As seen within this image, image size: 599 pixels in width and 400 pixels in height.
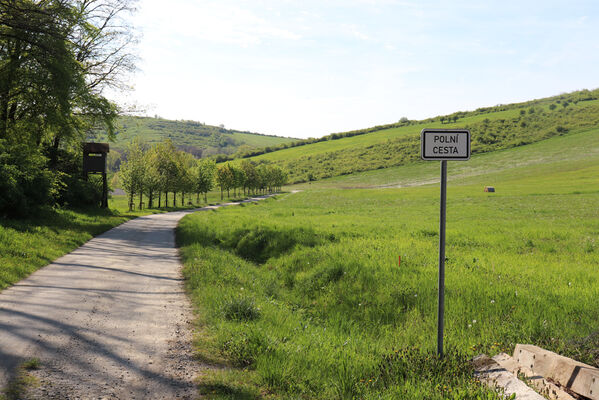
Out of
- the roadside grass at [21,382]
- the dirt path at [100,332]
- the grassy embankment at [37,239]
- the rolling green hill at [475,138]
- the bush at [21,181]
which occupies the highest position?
the rolling green hill at [475,138]

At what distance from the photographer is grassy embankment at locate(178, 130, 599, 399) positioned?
15.3 ft

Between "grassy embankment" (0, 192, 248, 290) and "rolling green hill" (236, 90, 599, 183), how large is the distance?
318 ft

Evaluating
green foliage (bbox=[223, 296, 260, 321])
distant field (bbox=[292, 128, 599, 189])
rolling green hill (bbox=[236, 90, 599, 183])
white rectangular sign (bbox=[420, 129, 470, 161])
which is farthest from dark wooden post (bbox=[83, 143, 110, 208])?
rolling green hill (bbox=[236, 90, 599, 183])

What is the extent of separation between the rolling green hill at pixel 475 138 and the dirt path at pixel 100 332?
341ft

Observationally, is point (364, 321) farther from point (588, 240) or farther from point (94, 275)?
point (588, 240)

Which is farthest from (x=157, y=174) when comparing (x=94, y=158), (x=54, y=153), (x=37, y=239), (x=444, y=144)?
(x=444, y=144)

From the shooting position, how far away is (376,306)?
841 centimetres

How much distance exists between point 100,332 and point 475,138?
120 m

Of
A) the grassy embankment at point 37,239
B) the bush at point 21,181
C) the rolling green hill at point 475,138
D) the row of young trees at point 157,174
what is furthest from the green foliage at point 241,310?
the rolling green hill at point 475,138

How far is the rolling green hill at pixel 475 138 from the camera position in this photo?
349 ft

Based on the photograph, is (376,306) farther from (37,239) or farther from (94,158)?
(94,158)

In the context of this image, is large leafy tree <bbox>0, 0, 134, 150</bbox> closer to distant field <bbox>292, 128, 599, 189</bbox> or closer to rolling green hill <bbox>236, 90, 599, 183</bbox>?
distant field <bbox>292, 128, 599, 189</bbox>

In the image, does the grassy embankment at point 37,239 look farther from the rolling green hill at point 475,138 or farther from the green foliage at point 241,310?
the rolling green hill at point 475,138

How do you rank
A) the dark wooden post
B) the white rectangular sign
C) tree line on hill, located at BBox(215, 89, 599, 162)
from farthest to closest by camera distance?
tree line on hill, located at BBox(215, 89, 599, 162) → the dark wooden post → the white rectangular sign
